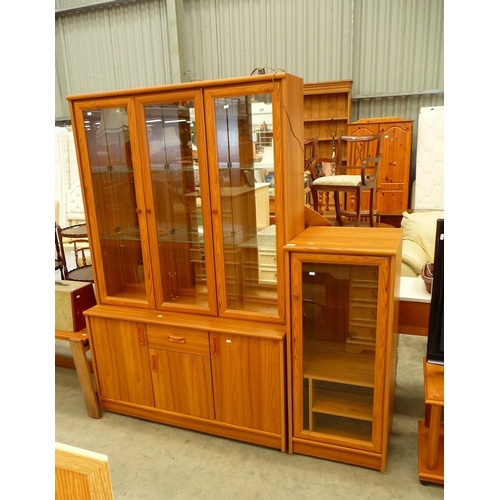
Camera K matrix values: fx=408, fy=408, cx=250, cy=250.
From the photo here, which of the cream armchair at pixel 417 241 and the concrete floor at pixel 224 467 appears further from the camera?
the cream armchair at pixel 417 241

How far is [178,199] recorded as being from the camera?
241 centimetres

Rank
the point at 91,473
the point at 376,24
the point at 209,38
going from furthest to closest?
the point at 209,38 → the point at 376,24 → the point at 91,473

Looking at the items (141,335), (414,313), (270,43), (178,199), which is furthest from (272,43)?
(141,335)

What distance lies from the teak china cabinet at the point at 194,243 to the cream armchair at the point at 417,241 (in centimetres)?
145

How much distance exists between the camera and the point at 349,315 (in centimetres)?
213

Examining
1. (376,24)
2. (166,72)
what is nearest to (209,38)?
(166,72)

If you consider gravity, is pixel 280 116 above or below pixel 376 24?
below

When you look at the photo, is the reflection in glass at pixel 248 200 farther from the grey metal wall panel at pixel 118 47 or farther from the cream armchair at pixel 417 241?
the grey metal wall panel at pixel 118 47

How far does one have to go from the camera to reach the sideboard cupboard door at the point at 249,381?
208cm

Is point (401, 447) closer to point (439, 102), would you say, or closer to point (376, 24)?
point (439, 102)

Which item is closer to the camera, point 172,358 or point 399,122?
point 172,358

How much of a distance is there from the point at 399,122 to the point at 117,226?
4826 millimetres

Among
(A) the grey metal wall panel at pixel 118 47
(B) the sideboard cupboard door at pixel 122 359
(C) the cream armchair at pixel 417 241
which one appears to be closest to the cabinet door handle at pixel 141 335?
(B) the sideboard cupboard door at pixel 122 359
